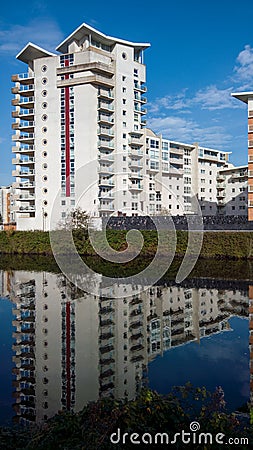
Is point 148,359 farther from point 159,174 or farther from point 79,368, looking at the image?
point 159,174

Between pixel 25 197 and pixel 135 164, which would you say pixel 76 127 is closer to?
pixel 135 164

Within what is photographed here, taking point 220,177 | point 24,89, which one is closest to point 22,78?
point 24,89

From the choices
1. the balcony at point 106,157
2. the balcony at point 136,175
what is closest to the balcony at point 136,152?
the balcony at point 136,175

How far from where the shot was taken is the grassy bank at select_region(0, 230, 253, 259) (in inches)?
1255

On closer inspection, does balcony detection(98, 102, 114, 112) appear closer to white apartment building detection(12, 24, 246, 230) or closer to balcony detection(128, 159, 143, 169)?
white apartment building detection(12, 24, 246, 230)

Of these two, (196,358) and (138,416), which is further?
(196,358)

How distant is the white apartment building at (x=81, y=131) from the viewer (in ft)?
154

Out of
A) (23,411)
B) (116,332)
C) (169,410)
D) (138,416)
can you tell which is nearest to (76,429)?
(138,416)

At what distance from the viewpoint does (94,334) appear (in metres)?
12.8

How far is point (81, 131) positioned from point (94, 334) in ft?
121

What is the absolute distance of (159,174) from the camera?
183 feet

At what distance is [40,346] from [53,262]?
23514mm

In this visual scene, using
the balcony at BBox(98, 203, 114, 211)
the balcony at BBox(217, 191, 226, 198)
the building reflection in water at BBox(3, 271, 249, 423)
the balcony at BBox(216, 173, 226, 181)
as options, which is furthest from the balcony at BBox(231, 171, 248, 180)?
the building reflection in water at BBox(3, 271, 249, 423)

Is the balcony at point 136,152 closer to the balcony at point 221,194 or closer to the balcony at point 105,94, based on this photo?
the balcony at point 105,94
